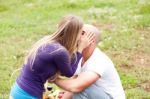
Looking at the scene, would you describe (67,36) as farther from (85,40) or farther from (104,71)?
(104,71)

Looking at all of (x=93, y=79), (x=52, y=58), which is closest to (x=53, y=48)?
(x=52, y=58)

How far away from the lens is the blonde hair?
4.21 metres

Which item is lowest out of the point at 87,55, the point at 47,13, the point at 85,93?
the point at 47,13

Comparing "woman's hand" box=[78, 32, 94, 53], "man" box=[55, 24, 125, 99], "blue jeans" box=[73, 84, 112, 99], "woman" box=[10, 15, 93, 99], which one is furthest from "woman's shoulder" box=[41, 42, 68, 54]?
"blue jeans" box=[73, 84, 112, 99]

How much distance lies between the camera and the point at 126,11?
10953 mm

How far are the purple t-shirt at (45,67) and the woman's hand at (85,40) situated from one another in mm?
68

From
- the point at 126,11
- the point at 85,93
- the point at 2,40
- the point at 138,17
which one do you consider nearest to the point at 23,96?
the point at 85,93

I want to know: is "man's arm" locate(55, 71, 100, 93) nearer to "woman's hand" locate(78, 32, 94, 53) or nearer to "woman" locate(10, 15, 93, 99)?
"woman" locate(10, 15, 93, 99)

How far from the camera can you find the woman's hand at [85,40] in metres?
4.41

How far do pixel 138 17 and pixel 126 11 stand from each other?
840mm

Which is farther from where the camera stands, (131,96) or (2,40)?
(2,40)

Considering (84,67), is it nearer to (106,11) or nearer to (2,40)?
(2,40)

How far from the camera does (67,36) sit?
4.23 meters

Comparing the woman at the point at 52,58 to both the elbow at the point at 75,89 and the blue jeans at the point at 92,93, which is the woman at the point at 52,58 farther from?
the blue jeans at the point at 92,93
